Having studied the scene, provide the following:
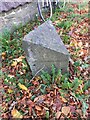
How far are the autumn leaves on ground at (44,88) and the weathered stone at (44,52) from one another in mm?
111

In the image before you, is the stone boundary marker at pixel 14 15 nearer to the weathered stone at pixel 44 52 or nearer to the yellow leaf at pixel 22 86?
the weathered stone at pixel 44 52

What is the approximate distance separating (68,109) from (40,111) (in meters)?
0.35

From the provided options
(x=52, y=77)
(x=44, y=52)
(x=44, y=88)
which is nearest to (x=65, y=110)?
(x=44, y=88)

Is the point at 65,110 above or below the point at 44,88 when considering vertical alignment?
below

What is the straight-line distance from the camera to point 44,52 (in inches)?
124

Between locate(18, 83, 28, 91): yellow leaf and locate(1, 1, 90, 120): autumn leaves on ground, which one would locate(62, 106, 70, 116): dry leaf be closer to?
locate(1, 1, 90, 120): autumn leaves on ground

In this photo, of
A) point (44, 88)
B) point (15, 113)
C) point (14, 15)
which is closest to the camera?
point (15, 113)

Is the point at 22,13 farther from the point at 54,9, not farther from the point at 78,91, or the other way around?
the point at 78,91

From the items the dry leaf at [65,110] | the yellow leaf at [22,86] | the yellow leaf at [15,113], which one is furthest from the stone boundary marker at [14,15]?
the dry leaf at [65,110]

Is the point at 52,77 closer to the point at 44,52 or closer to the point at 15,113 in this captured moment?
the point at 44,52

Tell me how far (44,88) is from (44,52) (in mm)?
483

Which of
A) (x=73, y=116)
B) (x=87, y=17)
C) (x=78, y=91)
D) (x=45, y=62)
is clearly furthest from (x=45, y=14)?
(x=73, y=116)

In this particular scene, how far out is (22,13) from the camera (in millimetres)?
4789

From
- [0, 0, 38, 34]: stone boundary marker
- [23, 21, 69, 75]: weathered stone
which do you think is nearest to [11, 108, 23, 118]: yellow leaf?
[23, 21, 69, 75]: weathered stone
